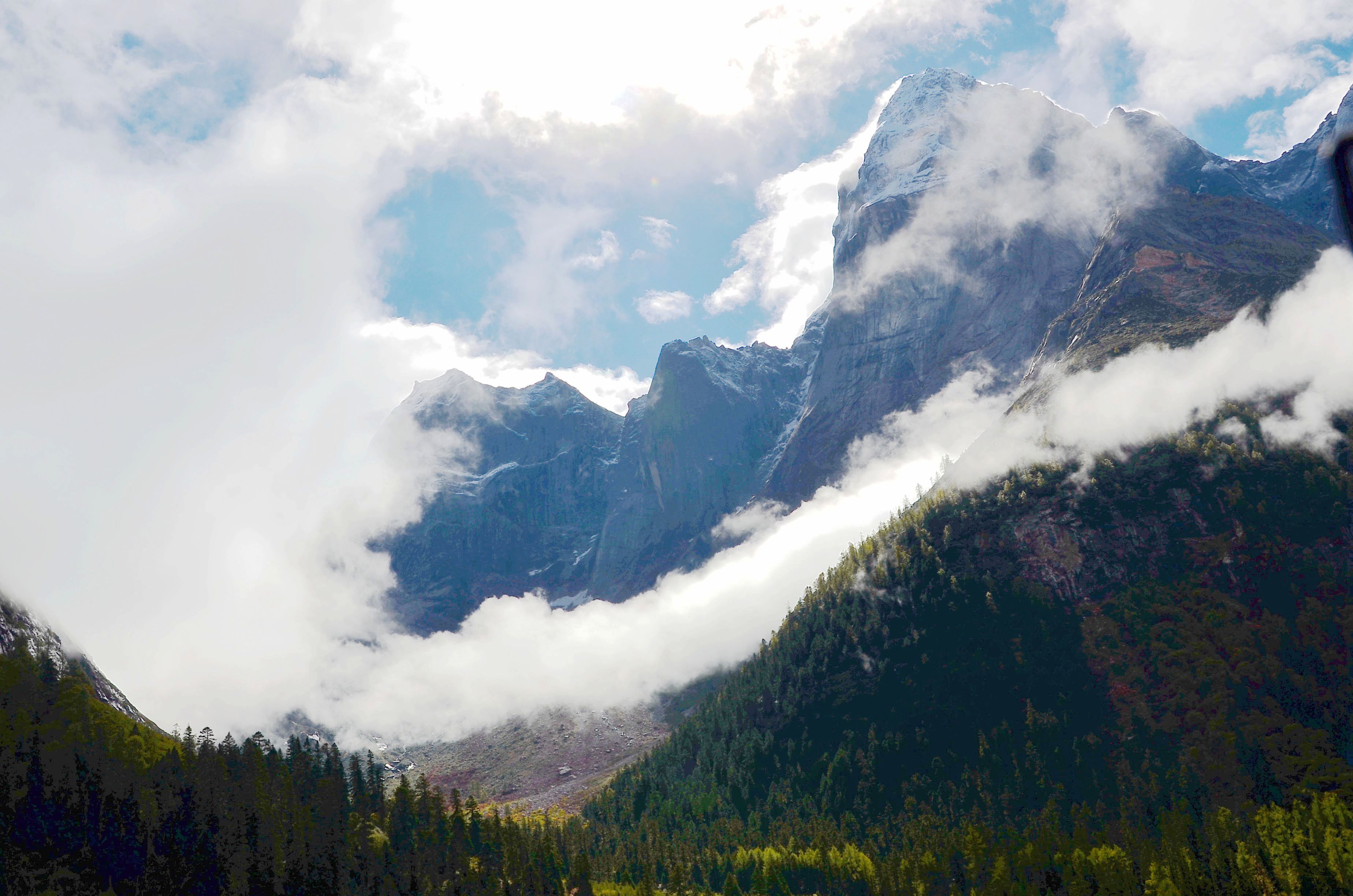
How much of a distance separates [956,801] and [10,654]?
217m

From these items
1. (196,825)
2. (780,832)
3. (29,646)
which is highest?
(29,646)

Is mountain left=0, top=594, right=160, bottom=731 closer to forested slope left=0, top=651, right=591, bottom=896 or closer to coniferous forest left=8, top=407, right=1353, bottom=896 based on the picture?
coniferous forest left=8, top=407, right=1353, bottom=896

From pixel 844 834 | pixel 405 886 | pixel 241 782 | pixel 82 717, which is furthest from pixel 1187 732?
pixel 82 717

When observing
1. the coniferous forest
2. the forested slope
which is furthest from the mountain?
the forested slope

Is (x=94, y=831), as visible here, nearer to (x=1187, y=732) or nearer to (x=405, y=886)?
(x=405, y=886)

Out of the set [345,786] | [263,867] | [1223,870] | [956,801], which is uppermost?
[345,786]

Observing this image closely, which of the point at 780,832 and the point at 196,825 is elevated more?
the point at 196,825

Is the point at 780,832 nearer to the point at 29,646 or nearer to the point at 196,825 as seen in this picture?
the point at 196,825

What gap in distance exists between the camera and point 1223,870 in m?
139

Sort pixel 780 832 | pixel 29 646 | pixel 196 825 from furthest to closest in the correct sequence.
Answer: pixel 780 832 → pixel 29 646 → pixel 196 825

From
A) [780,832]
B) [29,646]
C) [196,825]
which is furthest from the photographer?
[780,832]

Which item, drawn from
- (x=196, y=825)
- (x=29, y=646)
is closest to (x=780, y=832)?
(x=196, y=825)

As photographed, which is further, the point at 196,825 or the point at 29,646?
the point at 29,646

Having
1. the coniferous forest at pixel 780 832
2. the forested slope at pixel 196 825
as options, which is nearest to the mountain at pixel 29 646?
the coniferous forest at pixel 780 832
